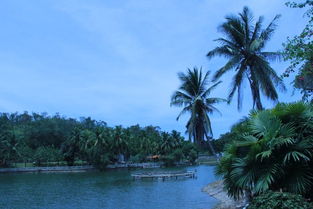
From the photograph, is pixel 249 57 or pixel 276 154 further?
pixel 249 57

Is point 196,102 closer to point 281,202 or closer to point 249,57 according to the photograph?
point 249,57

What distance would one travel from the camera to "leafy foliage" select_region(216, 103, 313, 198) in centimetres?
710

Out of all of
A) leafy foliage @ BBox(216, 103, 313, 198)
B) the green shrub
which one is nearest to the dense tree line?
leafy foliage @ BBox(216, 103, 313, 198)

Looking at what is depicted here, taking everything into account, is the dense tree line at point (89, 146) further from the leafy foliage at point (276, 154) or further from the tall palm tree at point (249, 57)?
the leafy foliage at point (276, 154)

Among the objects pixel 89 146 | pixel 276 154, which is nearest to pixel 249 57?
pixel 276 154

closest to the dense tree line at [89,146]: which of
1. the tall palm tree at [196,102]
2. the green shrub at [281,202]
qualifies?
the tall palm tree at [196,102]

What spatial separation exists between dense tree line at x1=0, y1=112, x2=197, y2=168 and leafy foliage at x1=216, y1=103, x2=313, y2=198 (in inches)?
2434

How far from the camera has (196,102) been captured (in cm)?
2230

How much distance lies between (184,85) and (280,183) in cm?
1658

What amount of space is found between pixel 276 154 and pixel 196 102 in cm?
1486

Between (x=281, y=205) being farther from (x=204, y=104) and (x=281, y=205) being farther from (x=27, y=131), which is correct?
(x=27, y=131)

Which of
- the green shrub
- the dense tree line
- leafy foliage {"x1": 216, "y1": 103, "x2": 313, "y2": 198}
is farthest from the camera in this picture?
the dense tree line

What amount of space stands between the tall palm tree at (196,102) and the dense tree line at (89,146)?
1868 inches

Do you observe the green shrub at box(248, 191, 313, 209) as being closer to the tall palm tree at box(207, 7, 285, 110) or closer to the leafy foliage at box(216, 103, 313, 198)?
the leafy foliage at box(216, 103, 313, 198)
